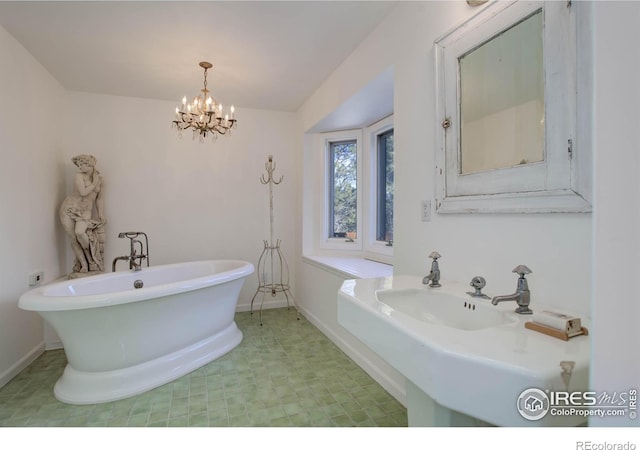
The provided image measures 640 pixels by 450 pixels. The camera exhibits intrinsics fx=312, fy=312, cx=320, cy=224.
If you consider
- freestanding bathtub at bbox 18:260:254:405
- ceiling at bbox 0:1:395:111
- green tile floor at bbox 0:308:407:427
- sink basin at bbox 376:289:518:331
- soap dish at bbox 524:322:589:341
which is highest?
ceiling at bbox 0:1:395:111

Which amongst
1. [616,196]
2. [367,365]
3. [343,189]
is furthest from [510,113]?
[343,189]

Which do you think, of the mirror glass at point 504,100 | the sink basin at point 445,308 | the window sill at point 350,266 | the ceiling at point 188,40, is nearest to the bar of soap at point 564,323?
the sink basin at point 445,308

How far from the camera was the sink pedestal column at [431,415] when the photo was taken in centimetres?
95

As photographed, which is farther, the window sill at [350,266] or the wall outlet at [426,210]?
the window sill at [350,266]

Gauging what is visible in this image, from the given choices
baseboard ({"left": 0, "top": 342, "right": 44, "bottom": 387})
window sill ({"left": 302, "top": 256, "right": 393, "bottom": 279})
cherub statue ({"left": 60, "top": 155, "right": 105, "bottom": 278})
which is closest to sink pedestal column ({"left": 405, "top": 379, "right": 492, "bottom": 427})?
window sill ({"left": 302, "top": 256, "right": 393, "bottom": 279})

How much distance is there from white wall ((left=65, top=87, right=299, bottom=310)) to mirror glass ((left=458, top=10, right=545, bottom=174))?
105 inches

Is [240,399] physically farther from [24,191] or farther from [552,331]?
[24,191]

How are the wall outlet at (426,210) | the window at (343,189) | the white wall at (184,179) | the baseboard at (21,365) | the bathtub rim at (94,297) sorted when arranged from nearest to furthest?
the wall outlet at (426,210) < the bathtub rim at (94,297) < the baseboard at (21,365) < the white wall at (184,179) < the window at (343,189)

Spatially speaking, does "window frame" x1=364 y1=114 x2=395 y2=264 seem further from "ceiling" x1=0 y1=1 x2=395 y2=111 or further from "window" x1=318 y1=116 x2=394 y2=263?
"ceiling" x1=0 y1=1 x2=395 y2=111

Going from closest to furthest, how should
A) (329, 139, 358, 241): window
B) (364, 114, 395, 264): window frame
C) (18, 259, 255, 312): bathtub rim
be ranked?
(18, 259, 255, 312): bathtub rim → (364, 114, 395, 264): window frame → (329, 139, 358, 241): window

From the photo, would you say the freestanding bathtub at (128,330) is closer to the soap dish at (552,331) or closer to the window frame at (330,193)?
the window frame at (330,193)

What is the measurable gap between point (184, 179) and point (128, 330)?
6.20ft

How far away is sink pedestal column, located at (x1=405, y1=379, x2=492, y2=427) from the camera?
37.2 inches

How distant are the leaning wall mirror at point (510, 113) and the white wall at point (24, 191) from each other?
2829 millimetres
